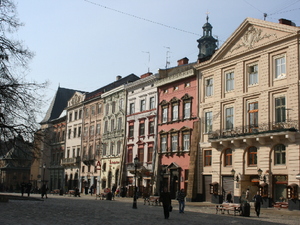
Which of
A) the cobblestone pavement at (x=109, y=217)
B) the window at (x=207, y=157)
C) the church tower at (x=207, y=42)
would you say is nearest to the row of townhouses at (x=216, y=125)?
the window at (x=207, y=157)

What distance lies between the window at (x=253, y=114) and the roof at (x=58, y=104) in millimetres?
54474

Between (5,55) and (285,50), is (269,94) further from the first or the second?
(5,55)

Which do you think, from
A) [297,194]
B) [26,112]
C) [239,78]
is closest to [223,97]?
[239,78]

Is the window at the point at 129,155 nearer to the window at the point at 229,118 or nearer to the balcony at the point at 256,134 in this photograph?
the balcony at the point at 256,134

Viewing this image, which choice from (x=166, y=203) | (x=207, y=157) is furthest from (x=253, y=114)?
(x=166, y=203)

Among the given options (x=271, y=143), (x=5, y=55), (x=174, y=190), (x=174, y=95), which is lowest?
(x=174, y=190)

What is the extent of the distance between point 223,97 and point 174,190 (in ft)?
39.9

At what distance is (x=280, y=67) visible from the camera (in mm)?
35812

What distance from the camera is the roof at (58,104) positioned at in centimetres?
8707

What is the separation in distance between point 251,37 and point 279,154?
10706mm

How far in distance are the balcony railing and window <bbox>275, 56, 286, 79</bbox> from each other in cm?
394

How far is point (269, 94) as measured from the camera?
119 feet

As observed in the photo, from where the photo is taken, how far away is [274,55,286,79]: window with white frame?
3543 cm

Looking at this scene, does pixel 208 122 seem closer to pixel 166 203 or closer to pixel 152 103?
pixel 152 103
